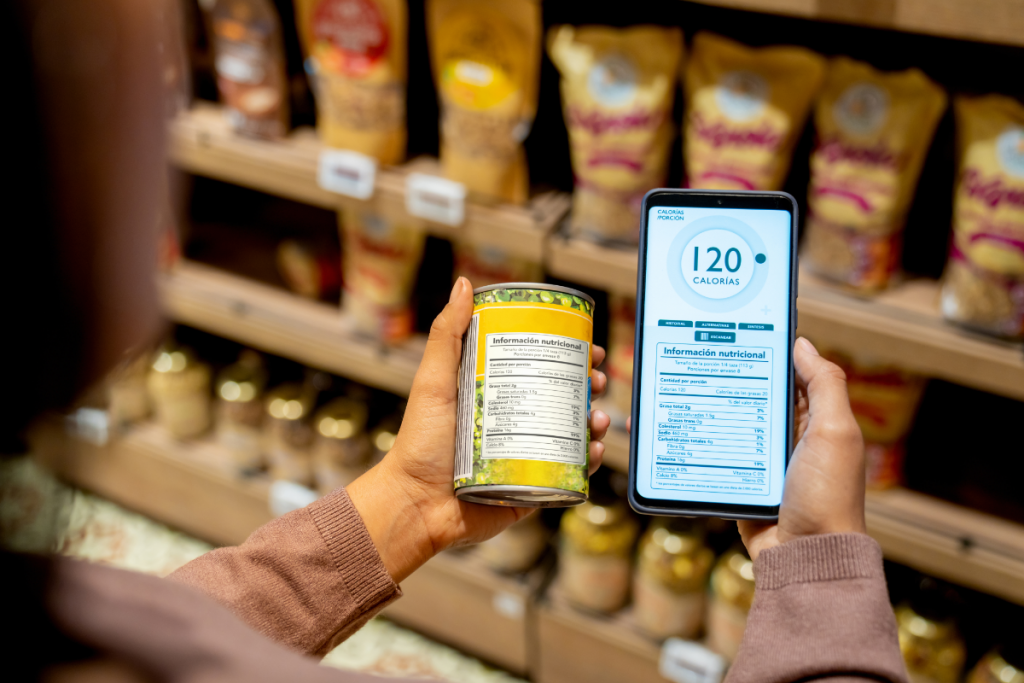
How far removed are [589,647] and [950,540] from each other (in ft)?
2.24

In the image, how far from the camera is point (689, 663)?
55.7 inches

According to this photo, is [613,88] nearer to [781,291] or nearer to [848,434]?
[781,291]

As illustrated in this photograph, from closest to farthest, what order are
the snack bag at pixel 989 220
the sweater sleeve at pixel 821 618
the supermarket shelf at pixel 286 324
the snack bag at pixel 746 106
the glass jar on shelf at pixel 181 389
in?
1. the sweater sleeve at pixel 821 618
2. the snack bag at pixel 989 220
3. the snack bag at pixel 746 106
4. the supermarket shelf at pixel 286 324
5. the glass jar on shelf at pixel 181 389

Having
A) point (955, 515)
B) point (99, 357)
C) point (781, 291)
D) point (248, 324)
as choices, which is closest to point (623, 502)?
point (955, 515)

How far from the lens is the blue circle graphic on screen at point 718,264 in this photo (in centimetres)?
77

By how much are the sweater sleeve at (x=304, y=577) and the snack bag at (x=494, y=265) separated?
0.70m

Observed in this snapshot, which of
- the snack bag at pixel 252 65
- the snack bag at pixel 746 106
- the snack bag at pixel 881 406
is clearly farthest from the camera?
the snack bag at pixel 252 65

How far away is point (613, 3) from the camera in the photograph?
4.40 feet

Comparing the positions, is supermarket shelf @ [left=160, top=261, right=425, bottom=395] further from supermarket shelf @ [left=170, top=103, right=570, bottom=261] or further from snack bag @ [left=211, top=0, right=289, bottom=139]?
snack bag @ [left=211, top=0, right=289, bottom=139]

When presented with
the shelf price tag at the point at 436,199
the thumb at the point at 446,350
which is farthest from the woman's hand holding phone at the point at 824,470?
the shelf price tag at the point at 436,199

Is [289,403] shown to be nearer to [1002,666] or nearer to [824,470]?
[824,470]

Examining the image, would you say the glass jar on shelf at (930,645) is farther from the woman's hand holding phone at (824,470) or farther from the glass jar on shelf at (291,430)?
the glass jar on shelf at (291,430)

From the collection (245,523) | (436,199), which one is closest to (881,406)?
(436,199)

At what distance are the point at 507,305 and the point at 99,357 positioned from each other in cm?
43
